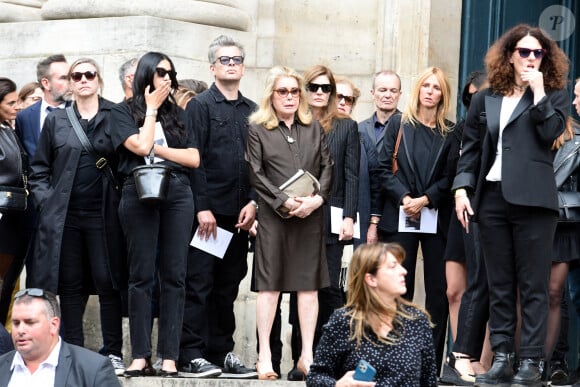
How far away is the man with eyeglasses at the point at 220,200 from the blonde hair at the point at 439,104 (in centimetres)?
107

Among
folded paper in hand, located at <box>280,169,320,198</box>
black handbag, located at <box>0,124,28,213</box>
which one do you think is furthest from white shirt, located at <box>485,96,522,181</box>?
black handbag, located at <box>0,124,28,213</box>

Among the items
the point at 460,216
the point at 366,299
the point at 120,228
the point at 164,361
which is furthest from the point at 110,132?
A: the point at 366,299

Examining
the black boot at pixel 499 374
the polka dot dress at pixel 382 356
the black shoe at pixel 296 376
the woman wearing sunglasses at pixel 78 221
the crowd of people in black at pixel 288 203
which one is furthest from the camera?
the woman wearing sunglasses at pixel 78 221

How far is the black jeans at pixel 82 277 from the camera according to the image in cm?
1126

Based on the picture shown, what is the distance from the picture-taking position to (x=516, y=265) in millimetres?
10305

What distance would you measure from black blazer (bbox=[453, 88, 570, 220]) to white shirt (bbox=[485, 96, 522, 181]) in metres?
0.03

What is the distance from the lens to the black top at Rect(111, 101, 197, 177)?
11.0 m

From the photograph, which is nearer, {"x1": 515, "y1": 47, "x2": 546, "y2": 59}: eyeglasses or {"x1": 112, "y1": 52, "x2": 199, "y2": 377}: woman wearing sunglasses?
{"x1": 515, "y1": 47, "x2": 546, "y2": 59}: eyeglasses

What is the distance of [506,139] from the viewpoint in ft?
33.8

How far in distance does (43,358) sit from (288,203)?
236 cm

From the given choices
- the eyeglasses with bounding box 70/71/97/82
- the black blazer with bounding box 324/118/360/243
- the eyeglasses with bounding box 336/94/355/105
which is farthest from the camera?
the eyeglasses with bounding box 336/94/355/105

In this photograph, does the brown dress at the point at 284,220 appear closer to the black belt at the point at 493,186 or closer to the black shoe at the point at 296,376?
the black shoe at the point at 296,376

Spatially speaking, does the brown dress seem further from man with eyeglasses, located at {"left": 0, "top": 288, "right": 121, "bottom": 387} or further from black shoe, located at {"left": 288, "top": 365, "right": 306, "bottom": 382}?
man with eyeglasses, located at {"left": 0, "top": 288, "right": 121, "bottom": 387}

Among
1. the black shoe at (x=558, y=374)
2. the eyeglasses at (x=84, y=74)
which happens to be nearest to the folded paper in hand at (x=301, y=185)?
the eyeglasses at (x=84, y=74)
